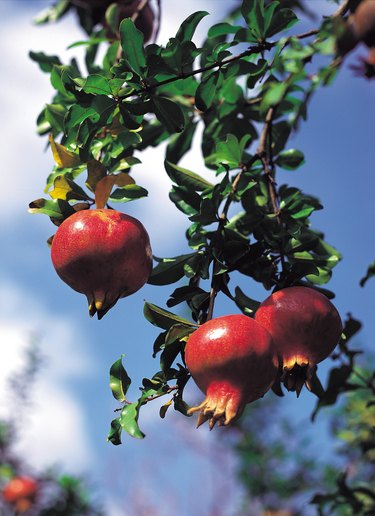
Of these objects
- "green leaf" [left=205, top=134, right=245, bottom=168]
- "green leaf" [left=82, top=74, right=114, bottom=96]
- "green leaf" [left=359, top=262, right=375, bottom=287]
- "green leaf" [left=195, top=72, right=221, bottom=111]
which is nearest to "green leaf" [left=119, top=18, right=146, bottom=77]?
"green leaf" [left=82, top=74, right=114, bottom=96]

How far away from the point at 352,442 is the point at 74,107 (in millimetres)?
3000


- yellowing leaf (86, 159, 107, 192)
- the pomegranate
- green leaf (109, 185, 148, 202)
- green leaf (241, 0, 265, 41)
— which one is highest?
green leaf (241, 0, 265, 41)

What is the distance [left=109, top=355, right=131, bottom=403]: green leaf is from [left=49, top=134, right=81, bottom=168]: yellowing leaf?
48 cm

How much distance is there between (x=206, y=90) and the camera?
4.91 feet

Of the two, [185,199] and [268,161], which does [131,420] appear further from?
[268,161]

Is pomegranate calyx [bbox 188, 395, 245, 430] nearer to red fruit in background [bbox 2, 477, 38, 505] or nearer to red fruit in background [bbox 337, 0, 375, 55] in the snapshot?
red fruit in background [bbox 337, 0, 375, 55]

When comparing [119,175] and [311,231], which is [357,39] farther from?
[311,231]

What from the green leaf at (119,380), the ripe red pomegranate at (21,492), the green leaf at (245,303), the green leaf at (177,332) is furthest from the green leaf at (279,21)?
the ripe red pomegranate at (21,492)

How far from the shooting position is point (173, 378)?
128cm

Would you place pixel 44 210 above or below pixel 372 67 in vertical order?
below

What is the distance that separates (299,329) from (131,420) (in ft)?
1.14

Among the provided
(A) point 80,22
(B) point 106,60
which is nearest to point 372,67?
(B) point 106,60

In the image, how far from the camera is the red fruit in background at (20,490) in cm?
421

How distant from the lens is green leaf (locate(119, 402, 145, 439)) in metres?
1.17
